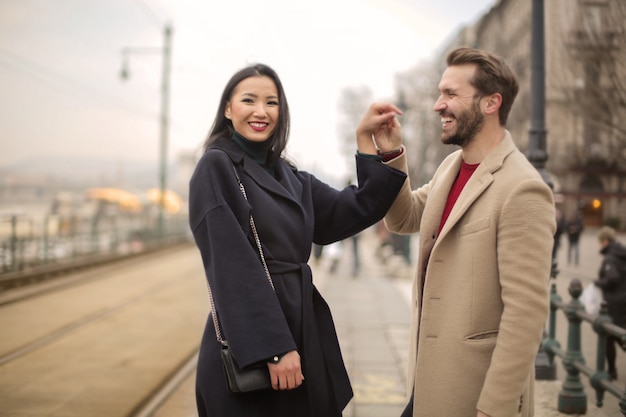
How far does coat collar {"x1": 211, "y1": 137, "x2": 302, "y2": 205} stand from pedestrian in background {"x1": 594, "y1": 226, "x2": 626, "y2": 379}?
478 cm

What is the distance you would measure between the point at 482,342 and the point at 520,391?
20cm

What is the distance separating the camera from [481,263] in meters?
2.11

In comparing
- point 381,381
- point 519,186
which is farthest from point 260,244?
point 381,381

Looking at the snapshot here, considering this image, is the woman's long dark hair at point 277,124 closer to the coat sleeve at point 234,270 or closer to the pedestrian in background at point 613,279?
the coat sleeve at point 234,270

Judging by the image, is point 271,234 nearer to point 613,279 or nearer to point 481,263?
point 481,263

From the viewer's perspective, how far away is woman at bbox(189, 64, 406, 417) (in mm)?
2094

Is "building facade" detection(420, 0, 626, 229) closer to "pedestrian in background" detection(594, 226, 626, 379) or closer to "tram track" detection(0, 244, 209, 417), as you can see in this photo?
"pedestrian in background" detection(594, 226, 626, 379)

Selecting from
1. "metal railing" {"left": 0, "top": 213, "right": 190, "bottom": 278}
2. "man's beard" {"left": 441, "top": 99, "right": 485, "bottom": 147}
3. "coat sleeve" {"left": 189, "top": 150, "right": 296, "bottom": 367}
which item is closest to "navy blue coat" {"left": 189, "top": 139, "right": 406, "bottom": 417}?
"coat sleeve" {"left": 189, "top": 150, "right": 296, "bottom": 367}

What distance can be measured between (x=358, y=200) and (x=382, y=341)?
523 centimetres

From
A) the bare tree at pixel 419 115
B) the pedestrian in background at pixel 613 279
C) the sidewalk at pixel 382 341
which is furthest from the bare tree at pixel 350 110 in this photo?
the pedestrian in background at pixel 613 279

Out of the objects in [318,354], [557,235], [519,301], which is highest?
[519,301]

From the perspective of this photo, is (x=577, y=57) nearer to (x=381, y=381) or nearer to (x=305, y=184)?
(x=381, y=381)

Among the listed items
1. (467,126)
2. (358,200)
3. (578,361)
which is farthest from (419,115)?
(467,126)

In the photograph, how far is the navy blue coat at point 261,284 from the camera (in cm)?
209
